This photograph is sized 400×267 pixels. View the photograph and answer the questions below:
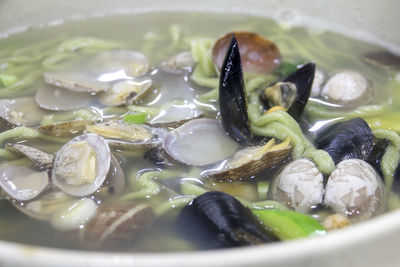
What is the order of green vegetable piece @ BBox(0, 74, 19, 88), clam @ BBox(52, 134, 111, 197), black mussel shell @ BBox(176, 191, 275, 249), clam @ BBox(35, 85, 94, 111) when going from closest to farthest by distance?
1. black mussel shell @ BBox(176, 191, 275, 249)
2. clam @ BBox(52, 134, 111, 197)
3. clam @ BBox(35, 85, 94, 111)
4. green vegetable piece @ BBox(0, 74, 19, 88)

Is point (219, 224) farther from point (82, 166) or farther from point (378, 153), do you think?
point (378, 153)

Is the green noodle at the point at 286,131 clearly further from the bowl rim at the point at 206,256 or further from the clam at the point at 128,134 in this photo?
the bowl rim at the point at 206,256

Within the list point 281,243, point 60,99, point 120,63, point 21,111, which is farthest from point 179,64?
point 281,243

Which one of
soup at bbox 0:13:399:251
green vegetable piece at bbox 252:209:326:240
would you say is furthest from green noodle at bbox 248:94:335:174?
green vegetable piece at bbox 252:209:326:240

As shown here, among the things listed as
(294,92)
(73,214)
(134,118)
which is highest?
(294,92)

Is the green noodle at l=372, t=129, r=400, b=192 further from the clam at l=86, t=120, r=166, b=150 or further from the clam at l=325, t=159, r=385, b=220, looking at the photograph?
the clam at l=86, t=120, r=166, b=150

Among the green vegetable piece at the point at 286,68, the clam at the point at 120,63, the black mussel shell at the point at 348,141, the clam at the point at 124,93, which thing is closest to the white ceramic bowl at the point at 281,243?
the black mussel shell at the point at 348,141

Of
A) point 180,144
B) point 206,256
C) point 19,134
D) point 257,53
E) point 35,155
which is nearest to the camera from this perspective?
point 206,256
